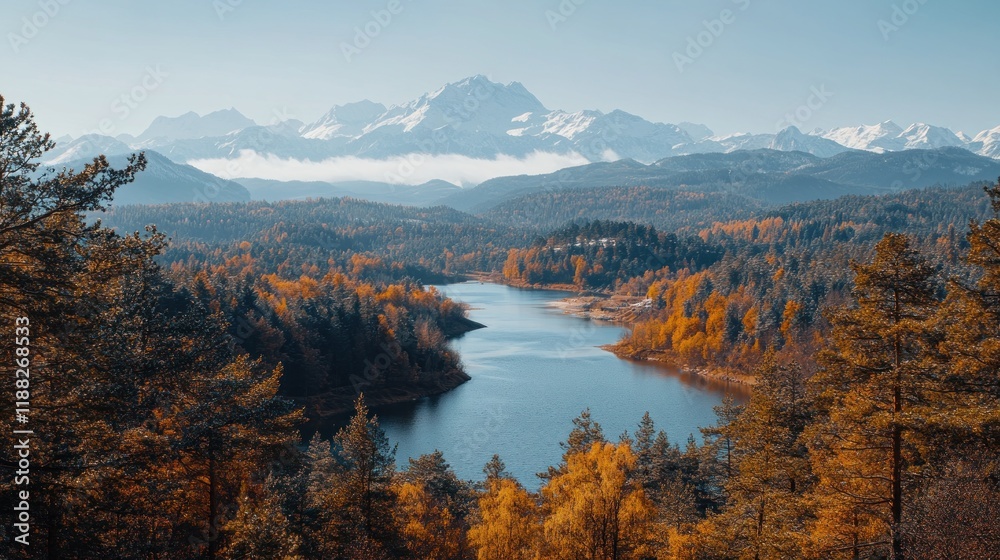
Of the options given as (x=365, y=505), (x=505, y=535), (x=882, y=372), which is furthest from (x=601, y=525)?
(x=882, y=372)

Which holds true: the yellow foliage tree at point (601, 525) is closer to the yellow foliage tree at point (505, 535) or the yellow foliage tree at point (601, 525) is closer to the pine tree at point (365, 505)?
the yellow foliage tree at point (505, 535)

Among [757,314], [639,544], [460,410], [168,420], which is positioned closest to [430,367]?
[460,410]

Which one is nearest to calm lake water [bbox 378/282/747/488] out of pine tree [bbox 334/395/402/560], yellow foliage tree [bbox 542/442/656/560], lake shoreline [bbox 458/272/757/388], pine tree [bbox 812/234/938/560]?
lake shoreline [bbox 458/272/757/388]

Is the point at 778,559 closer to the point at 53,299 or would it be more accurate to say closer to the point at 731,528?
the point at 731,528

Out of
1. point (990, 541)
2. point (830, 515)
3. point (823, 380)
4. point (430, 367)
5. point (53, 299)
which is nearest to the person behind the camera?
point (53, 299)

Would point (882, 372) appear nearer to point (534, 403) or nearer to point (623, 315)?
point (534, 403)

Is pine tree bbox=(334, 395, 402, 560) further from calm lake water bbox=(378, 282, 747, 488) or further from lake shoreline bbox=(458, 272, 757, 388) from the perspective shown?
lake shoreline bbox=(458, 272, 757, 388)

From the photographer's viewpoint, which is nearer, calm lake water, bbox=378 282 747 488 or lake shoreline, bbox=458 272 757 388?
calm lake water, bbox=378 282 747 488

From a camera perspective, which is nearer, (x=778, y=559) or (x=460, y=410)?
(x=778, y=559)
